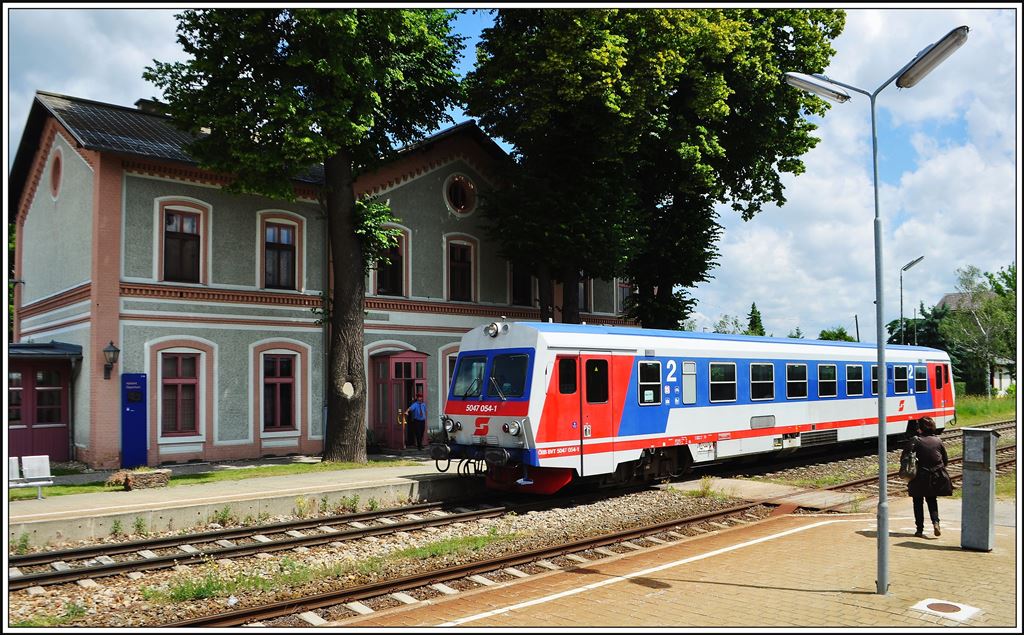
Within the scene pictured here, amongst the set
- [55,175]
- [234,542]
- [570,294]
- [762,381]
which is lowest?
[234,542]

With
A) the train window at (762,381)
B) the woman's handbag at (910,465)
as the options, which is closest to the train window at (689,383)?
the train window at (762,381)

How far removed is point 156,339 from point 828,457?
1837cm

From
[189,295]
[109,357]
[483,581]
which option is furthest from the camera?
[189,295]

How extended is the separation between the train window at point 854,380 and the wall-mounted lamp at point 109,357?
1885cm

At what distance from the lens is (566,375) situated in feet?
45.2

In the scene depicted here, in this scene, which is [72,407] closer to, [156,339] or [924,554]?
[156,339]

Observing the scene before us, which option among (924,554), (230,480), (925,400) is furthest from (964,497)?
(925,400)

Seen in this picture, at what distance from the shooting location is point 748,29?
24453mm

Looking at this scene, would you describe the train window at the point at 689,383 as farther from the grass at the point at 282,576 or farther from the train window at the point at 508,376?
the grass at the point at 282,576

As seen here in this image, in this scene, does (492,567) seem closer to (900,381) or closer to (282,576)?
(282,576)

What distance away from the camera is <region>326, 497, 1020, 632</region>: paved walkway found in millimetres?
7562

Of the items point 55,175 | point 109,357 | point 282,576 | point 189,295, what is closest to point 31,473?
point 109,357

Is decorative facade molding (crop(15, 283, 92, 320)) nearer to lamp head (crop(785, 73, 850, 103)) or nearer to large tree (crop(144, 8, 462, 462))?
large tree (crop(144, 8, 462, 462))

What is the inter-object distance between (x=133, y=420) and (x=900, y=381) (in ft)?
69.7
